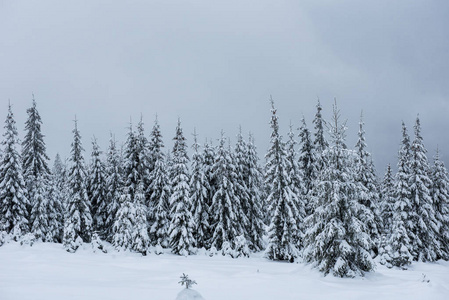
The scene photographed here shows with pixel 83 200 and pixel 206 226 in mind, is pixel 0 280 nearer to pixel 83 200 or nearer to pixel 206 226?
pixel 83 200

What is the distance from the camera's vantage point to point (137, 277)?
1788cm

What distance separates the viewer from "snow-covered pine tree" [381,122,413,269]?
31.7 meters

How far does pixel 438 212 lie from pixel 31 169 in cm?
4702

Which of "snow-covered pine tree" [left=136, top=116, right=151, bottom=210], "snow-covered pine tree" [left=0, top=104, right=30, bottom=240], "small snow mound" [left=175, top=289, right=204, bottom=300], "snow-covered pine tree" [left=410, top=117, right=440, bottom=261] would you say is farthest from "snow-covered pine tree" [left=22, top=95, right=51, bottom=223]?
"snow-covered pine tree" [left=410, top=117, right=440, bottom=261]

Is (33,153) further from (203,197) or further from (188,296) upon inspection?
(188,296)

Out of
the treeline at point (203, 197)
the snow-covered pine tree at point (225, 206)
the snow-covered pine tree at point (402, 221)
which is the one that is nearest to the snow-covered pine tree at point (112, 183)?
the treeline at point (203, 197)

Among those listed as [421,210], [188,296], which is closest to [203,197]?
[421,210]

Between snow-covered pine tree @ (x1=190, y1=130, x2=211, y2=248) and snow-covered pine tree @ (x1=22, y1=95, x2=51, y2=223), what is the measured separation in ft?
53.5

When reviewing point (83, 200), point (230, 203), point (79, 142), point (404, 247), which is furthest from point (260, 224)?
point (79, 142)

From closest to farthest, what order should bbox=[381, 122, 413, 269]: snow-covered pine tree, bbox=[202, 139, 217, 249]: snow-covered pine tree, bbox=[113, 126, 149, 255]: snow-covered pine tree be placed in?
bbox=[113, 126, 149, 255]: snow-covered pine tree < bbox=[381, 122, 413, 269]: snow-covered pine tree < bbox=[202, 139, 217, 249]: snow-covered pine tree

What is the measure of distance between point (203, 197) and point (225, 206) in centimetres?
317

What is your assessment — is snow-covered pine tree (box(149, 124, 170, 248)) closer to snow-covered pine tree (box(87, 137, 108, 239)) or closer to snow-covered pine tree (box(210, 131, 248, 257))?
snow-covered pine tree (box(210, 131, 248, 257))

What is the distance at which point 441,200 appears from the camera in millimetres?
38500

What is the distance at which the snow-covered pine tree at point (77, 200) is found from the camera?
1286 inches
